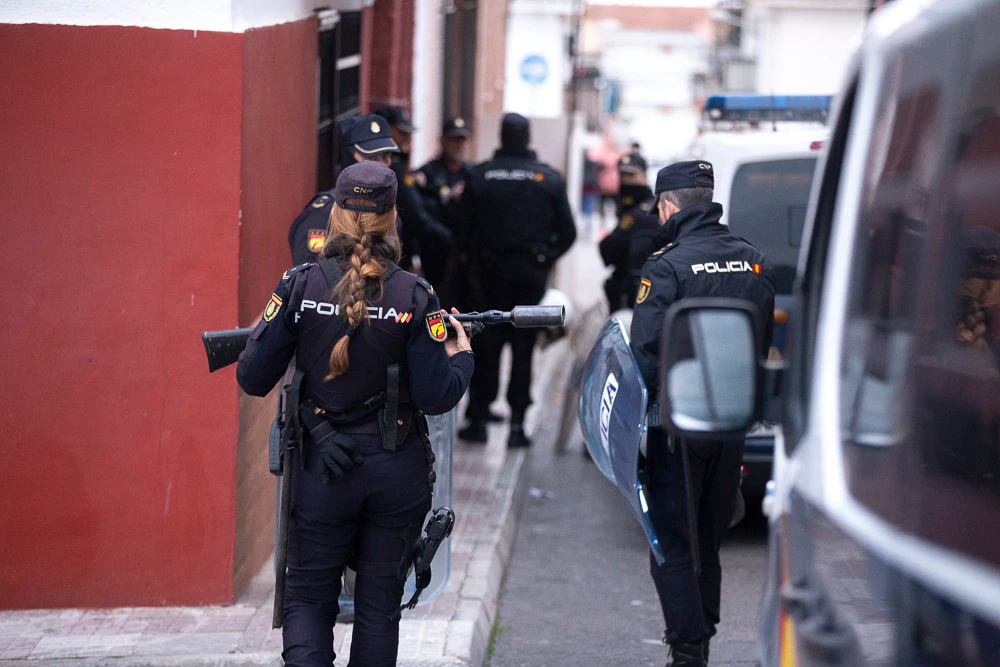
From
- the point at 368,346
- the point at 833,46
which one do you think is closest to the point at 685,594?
the point at 368,346

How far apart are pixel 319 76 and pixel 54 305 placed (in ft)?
7.93

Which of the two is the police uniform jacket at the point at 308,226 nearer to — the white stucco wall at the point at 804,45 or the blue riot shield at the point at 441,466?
the blue riot shield at the point at 441,466

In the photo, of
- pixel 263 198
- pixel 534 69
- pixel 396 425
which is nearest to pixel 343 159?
pixel 263 198

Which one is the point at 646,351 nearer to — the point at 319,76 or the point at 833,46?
the point at 319,76

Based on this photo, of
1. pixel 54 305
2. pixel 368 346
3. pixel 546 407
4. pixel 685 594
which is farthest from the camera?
pixel 546 407

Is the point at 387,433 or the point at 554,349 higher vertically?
the point at 387,433

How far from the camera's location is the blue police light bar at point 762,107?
7039mm

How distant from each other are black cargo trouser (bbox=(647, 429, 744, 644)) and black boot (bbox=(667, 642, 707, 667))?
0.9 inches

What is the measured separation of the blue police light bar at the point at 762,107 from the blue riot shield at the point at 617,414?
292 centimetres

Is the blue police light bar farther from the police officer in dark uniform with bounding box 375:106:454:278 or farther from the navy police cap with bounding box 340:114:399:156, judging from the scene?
the navy police cap with bounding box 340:114:399:156

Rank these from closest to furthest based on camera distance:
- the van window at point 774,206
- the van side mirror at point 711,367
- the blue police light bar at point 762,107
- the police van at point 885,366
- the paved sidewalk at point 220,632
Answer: the police van at point 885,366, the van side mirror at point 711,367, the paved sidewalk at point 220,632, the van window at point 774,206, the blue police light bar at point 762,107

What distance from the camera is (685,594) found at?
4320mm

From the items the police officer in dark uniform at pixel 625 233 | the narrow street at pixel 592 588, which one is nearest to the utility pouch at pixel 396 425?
the narrow street at pixel 592 588

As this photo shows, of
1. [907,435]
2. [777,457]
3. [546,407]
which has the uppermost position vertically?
[907,435]
